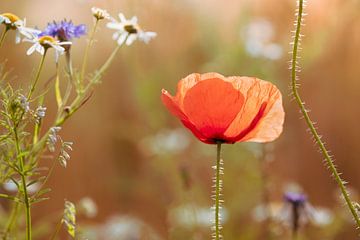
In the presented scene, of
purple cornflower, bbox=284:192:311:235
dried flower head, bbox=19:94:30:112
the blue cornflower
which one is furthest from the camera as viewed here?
purple cornflower, bbox=284:192:311:235

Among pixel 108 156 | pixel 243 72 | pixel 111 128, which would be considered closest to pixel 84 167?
pixel 108 156

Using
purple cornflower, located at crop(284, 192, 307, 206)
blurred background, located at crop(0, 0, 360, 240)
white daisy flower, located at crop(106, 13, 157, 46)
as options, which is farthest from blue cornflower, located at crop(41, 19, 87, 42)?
blurred background, located at crop(0, 0, 360, 240)

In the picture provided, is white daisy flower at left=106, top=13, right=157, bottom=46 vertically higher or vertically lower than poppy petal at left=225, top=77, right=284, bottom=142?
higher

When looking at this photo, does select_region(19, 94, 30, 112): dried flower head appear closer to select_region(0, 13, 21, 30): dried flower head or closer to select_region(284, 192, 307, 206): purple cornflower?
select_region(0, 13, 21, 30): dried flower head

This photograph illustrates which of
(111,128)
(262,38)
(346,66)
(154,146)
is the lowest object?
(154,146)

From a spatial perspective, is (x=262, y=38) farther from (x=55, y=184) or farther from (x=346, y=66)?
(x=55, y=184)

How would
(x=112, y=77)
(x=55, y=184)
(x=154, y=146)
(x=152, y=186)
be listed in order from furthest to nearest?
(x=112, y=77), (x=55, y=184), (x=152, y=186), (x=154, y=146)

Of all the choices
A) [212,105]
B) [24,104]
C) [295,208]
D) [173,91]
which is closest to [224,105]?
[212,105]
